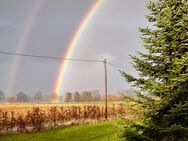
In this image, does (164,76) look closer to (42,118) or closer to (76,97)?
(42,118)

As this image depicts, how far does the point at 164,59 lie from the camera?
11172mm

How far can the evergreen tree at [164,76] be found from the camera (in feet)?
35.4

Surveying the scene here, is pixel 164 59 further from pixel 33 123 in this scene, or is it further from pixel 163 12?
pixel 33 123

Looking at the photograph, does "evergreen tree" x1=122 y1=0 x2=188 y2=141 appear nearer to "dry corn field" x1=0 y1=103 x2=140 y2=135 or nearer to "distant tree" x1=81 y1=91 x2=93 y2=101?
"dry corn field" x1=0 y1=103 x2=140 y2=135

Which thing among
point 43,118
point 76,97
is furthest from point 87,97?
point 43,118

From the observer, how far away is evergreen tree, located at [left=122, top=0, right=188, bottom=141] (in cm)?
1080

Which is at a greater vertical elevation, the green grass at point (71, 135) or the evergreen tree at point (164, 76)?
the evergreen tree at point (164, 76)

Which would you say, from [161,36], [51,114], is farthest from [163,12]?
[51,114]

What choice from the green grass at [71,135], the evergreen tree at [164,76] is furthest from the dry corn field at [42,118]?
the evergreen tree at [164,76]

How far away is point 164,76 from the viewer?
11078 mm

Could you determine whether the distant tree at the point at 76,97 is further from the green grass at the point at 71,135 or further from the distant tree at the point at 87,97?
the green grass at the point at 71,135

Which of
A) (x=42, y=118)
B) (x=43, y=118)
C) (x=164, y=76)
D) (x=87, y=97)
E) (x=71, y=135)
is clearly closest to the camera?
(x=164, y=76)

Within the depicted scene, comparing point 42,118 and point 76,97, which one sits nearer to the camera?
point 42,118

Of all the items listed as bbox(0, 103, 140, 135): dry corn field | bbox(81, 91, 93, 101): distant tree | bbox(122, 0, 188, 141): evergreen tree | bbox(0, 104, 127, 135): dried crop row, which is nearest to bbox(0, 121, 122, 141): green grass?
bbox(0, 103, 140, 135): dry corn field
